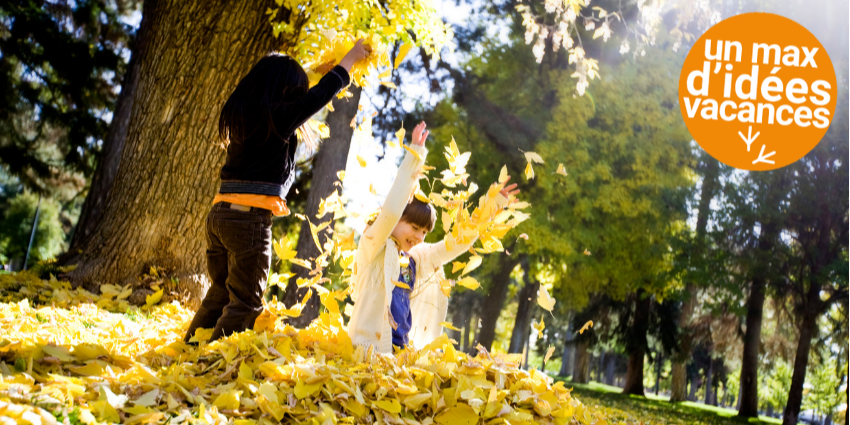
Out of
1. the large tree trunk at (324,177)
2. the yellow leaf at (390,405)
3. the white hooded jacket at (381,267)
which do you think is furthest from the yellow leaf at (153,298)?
the large tree trunk at (324,177)

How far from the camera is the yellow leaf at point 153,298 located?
4020 millimetres

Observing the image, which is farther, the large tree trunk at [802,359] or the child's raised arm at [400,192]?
the large tree trunk at [802,359]

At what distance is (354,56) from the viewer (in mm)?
2887

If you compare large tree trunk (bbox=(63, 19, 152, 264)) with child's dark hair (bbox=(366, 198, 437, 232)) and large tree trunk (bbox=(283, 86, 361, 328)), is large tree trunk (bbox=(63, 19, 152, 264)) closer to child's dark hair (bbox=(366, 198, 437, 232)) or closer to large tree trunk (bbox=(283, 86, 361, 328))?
large tree trunk (bbox=(283, 86, 361, 328))

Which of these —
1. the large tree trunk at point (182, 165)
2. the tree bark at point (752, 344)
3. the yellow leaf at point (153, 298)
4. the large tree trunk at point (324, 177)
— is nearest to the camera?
the yellow leaf at point (153, 298)

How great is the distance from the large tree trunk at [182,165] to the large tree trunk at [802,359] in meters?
10.5

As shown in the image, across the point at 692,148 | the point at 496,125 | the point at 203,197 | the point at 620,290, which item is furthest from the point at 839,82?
the point at 203,197

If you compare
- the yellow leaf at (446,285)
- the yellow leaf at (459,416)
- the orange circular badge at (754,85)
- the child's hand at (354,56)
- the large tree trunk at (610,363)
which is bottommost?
the large tree trunk at (610,363)

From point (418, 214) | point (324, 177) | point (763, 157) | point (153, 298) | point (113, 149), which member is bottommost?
point (153, 298)

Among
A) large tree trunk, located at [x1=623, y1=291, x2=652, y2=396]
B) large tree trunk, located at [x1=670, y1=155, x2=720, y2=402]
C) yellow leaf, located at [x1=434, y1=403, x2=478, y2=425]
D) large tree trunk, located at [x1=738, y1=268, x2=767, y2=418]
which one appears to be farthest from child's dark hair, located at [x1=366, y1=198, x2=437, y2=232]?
large tree trunk, located at [x1=623, y1=291, x2=652, y2=396]

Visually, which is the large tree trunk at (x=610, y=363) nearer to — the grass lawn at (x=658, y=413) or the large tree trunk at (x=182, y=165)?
the grass lawn at (x=658, y=413)

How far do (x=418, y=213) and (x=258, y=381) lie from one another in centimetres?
113

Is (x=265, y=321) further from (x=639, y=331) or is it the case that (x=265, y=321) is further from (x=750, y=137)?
(x=639, y=331)

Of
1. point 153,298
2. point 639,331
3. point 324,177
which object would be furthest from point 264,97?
point 639,331
